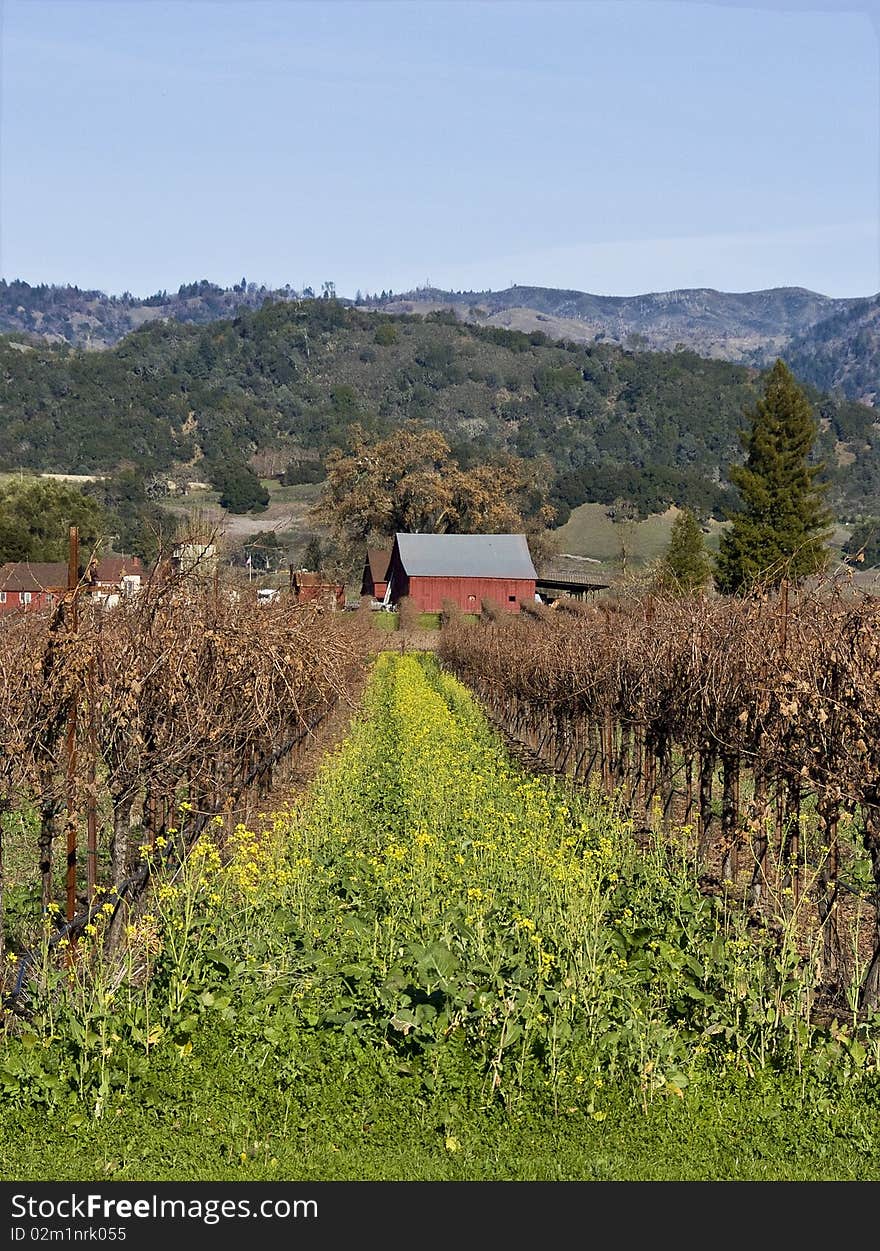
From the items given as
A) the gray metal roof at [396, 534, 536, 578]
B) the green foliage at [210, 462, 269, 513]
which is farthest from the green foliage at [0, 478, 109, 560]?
the green foliage at [210, 462, 269, 513]

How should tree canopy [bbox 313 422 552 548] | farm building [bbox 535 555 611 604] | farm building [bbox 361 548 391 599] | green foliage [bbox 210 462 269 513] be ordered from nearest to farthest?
farm building [bbox 535 555 611 604]
farm building [bbox 361 548 391 599]
tree canopy [bbox 313 422 552 548]
green foliage [bbox 210 462 269 513]

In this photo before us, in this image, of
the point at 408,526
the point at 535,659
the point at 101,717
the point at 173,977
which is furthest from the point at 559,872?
the point at 408,526

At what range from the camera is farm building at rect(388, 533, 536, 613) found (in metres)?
72.5

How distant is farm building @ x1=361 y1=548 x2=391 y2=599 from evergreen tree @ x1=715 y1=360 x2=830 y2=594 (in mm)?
31171

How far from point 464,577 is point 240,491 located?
77.6 metres

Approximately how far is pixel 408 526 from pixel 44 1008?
262 feet

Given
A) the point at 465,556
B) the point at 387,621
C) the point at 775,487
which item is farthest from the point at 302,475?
the point at 775,487

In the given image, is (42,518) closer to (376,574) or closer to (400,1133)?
(376,574)

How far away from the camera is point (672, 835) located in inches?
507

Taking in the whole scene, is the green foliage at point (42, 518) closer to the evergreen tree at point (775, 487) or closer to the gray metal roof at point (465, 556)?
the gray metal roof at point (465, 556)

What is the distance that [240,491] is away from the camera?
477 feet

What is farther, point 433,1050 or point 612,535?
point 612,535

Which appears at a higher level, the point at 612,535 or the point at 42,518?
the point at 42,518

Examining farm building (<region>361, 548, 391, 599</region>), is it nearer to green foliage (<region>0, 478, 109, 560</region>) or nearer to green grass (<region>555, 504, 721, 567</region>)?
green foliage (<region>0, 478, 109, 560</region>)
